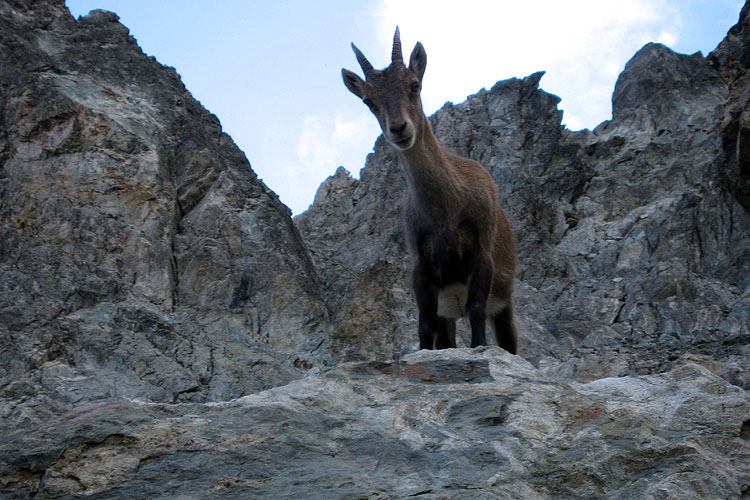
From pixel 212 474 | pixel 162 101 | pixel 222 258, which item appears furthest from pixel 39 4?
pixel 212 474

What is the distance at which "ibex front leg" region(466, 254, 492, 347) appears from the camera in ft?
23.3

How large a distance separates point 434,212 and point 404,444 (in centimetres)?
410

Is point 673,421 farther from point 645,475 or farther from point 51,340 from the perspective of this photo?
point 51,340

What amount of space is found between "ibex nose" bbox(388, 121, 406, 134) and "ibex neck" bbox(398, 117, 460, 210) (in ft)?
1.76

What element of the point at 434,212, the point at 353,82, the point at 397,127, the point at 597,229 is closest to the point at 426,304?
the point at 434,212

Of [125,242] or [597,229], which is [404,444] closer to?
[125,242]

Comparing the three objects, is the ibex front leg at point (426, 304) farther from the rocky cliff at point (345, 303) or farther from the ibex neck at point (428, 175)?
the rocky cliff at point (345, 303)

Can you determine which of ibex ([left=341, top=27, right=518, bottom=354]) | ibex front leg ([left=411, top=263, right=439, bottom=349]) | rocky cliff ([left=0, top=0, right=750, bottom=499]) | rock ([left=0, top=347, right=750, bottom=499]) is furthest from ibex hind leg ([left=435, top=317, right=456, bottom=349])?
rock ([left=0, top=347, right=750, bottom=499])

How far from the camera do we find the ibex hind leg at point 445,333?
25.7 ft

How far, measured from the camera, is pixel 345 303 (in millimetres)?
17266

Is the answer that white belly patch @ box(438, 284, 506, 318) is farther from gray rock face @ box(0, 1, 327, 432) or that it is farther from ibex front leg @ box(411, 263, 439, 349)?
gray rock face @ box(0, 1, 327, 432)

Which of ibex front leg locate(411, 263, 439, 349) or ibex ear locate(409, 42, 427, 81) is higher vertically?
ibex ear locate(409, 42, 427, 81)

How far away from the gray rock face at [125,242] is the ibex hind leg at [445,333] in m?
5.91

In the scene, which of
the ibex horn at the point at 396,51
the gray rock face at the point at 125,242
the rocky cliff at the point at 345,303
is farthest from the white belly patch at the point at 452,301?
the gray rock face at the point at 125,242
